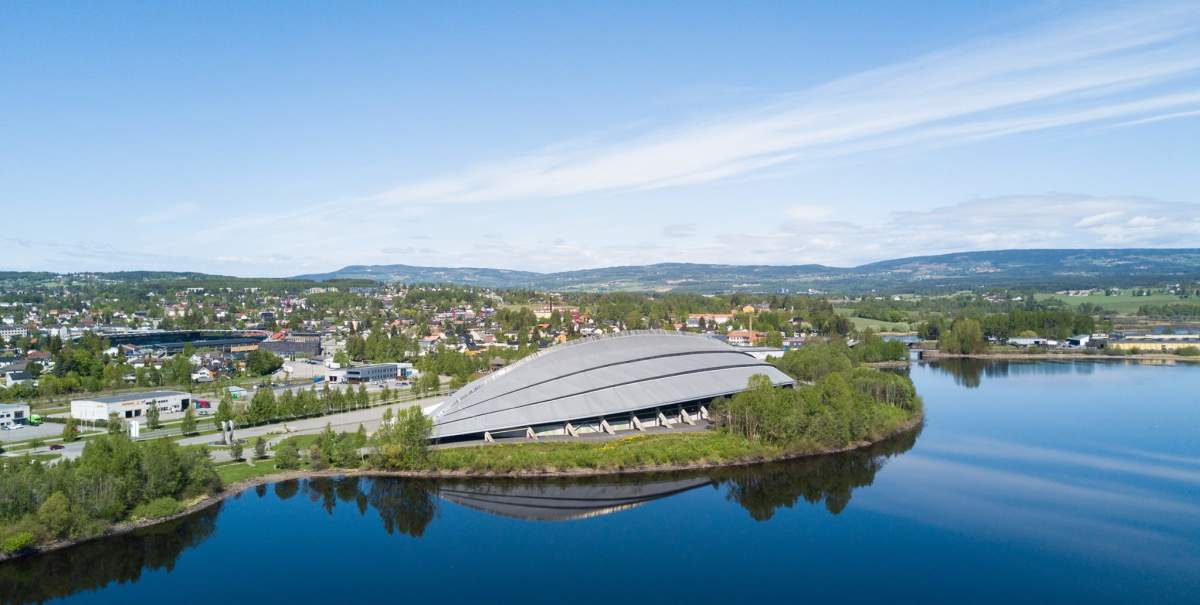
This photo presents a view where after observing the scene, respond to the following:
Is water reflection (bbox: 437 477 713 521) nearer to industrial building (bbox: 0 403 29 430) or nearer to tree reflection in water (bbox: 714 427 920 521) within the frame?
tree reflection in water (bbox: 714 427 920 521)

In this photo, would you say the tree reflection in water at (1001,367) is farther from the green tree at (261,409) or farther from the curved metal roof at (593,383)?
the green tree at (261,409)

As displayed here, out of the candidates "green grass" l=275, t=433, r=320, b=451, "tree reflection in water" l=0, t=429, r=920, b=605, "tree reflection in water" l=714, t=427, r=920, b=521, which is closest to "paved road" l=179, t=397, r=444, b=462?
"green grass" l=275, t=433, r=320, b=451

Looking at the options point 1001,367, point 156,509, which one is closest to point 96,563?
point 156,509

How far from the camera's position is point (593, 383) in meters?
32.2

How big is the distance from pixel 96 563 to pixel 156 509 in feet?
8.92

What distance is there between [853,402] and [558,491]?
12737mm

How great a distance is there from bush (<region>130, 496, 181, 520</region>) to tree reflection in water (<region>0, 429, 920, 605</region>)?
1.19 feet

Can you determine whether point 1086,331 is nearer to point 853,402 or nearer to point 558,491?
point 853,402

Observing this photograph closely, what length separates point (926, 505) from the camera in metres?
23.0

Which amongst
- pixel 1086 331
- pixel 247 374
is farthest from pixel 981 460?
pixel 1086 331

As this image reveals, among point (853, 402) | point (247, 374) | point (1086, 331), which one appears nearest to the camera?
point (853, 402)

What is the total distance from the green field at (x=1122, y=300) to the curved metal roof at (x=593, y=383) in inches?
3317

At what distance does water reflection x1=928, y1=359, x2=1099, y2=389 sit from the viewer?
5225 cm

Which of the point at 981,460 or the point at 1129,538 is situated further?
the point at 981,460
